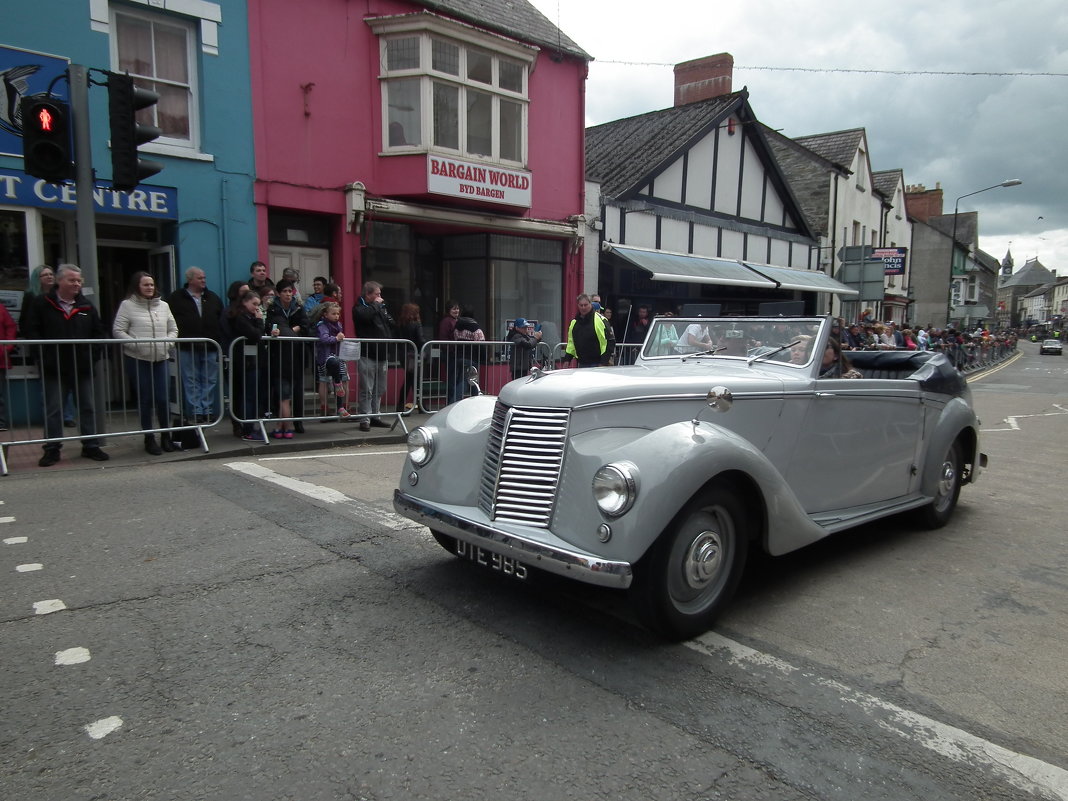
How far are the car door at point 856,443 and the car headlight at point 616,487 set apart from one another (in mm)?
1393

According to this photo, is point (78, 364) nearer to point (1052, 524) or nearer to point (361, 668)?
point (361, 668)

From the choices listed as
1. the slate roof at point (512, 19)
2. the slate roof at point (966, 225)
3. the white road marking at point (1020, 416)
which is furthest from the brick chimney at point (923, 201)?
the slate roof at point (512, 19)

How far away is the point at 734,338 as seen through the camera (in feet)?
15.9

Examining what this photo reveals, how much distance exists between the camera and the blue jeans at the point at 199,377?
7621 mm

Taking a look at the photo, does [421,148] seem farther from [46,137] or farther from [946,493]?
[946,493]

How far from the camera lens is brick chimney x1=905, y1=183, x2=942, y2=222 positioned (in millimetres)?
45250

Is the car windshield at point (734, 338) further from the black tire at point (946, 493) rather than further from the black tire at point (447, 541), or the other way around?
the black tire at point (447, 541)

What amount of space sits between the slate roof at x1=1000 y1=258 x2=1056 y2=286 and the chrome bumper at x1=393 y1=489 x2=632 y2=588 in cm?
17797

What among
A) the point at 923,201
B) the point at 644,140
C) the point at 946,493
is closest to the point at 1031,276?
the point at 923,201

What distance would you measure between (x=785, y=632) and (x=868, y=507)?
4.99ft

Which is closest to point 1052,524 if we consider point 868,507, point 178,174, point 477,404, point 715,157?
point 868,507

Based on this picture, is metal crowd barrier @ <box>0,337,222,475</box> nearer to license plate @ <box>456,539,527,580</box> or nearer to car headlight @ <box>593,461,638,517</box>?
license plate @ <box>456,539,527,580</box>

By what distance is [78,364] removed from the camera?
23.1ft

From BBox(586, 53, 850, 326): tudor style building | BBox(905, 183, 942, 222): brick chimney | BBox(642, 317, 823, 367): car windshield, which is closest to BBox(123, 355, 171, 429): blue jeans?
BBox(642, 317, 823, 367): car windshield
